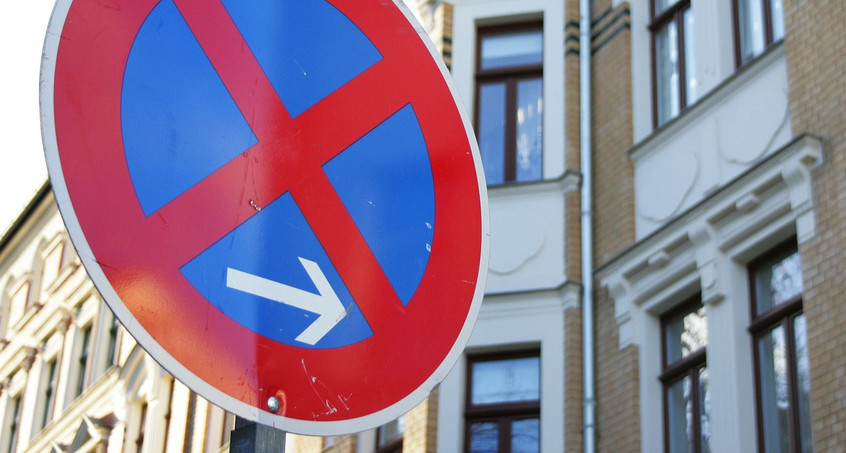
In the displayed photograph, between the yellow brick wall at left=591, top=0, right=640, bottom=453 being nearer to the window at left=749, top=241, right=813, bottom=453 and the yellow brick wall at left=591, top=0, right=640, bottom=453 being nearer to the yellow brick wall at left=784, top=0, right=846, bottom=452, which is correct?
the window at left=749, top=241, right=813, bottom=453

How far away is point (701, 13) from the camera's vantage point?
11.3 metres

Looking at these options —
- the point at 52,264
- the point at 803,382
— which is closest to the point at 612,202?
the point at 803,382

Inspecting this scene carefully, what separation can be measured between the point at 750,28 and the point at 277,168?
896 cm

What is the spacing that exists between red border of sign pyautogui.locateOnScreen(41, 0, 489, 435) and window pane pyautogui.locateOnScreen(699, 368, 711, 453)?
7.39 metres

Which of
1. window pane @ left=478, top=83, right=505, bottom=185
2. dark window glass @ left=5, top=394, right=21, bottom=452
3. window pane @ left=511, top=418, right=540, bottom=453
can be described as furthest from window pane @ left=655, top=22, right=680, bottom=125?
dark window glass @ left=5, top=394, right=21, bottom=452

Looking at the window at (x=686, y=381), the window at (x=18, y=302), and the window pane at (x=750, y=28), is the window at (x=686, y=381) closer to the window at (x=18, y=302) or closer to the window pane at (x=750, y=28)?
the window pane at (x=750, y=28)

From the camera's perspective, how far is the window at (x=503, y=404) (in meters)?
11.4

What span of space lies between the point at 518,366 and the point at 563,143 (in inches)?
86.2

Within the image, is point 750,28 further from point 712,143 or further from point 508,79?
point 508,79

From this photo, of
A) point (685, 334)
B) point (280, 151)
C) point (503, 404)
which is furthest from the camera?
point (503, 404)

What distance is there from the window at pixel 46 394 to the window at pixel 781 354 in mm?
18432

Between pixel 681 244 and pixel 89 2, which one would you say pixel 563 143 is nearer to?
pixel 681 244

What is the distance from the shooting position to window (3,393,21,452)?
89.3ft

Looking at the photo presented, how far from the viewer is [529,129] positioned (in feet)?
41.9
